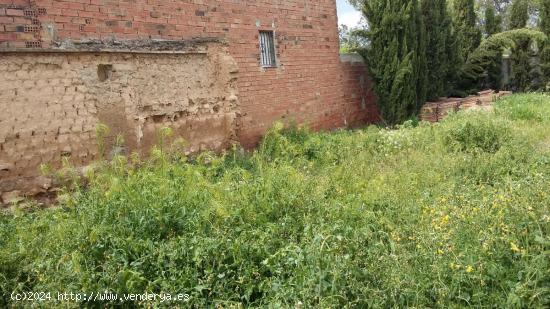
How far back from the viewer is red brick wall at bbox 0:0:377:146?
5.54 meters

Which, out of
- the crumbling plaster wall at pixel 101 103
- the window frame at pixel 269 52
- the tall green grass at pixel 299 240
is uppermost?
the window frame at pixel 269 52

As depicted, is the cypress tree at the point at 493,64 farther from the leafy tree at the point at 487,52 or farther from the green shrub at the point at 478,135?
the green shrub at the point at 478,135

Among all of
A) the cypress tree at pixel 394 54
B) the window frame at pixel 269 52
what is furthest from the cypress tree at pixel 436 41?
the window frame at pixel 269 52

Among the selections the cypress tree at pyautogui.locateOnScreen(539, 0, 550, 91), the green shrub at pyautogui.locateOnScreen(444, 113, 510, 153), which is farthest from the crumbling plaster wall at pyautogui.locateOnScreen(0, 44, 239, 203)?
the cypress tree at pyautogui.locateOnScreen(539, 0, 550, 91)

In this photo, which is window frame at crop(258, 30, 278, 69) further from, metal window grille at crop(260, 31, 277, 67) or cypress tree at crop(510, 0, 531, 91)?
cypress tree at crop(510, 0, 531, 91)

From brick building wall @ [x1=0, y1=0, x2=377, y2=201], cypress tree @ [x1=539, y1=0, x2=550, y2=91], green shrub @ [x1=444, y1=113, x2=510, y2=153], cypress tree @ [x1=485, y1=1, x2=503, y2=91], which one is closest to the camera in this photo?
brick building wall @ [x1=0, y1=0, x2=377, y2=201]

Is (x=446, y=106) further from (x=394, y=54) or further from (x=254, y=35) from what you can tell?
(x=254, y=35)

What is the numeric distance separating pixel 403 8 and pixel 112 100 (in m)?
7.29

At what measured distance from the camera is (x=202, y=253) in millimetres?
3385

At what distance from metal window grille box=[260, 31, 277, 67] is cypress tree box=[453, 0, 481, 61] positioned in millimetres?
8106

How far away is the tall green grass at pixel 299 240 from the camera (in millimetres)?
2775

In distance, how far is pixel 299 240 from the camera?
12.4 feet

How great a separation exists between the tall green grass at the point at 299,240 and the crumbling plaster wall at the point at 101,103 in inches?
27.6

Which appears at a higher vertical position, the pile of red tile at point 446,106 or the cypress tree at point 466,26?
the cypress tree at point 466,26
